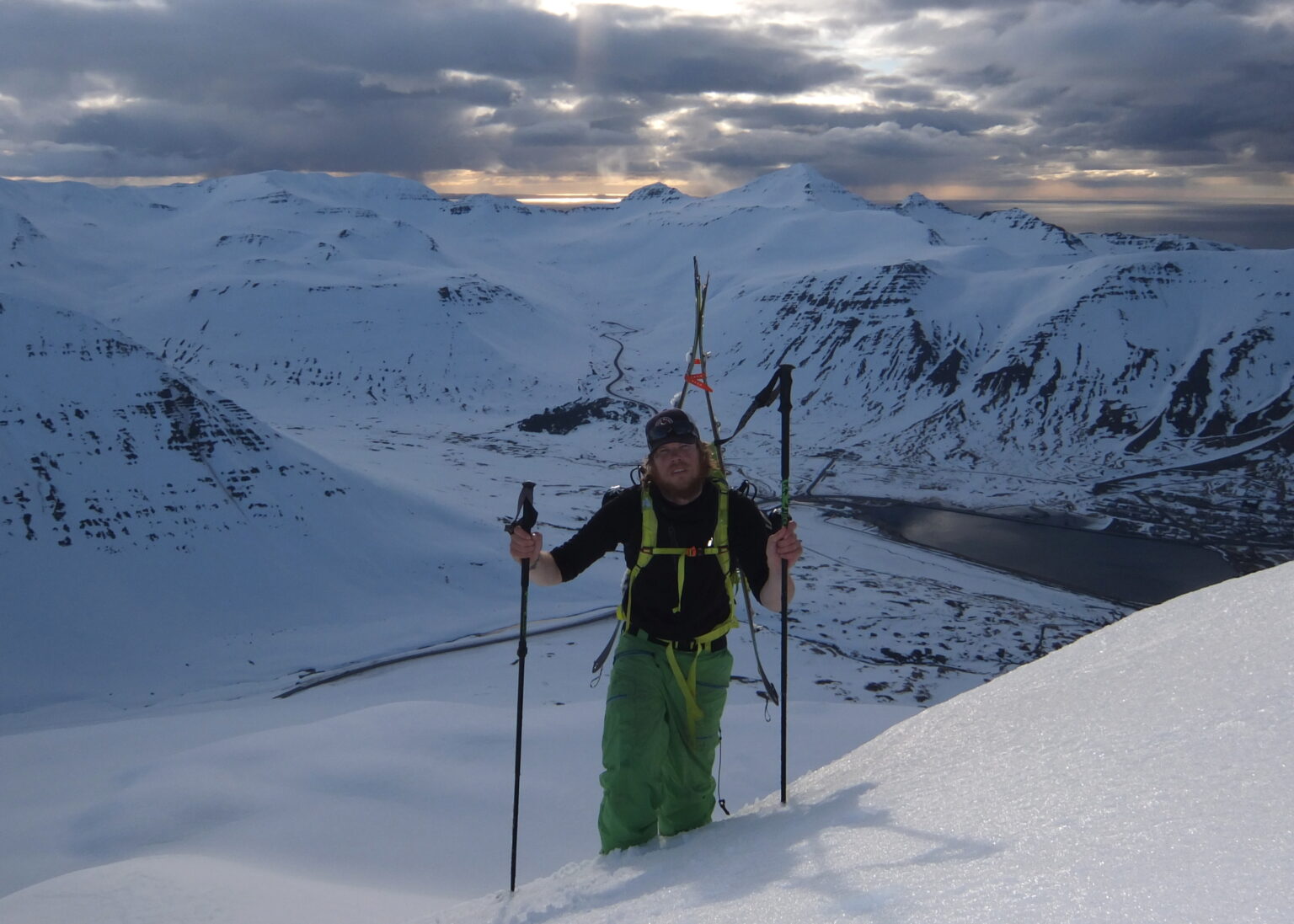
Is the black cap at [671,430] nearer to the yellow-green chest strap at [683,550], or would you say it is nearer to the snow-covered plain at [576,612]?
the yellow-green chest strap at [683,550]

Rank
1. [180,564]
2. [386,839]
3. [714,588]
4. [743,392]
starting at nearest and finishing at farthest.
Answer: [714,588] < [386,839] < [180,564] < [743,392]

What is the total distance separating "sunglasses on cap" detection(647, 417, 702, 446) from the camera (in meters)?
4.93

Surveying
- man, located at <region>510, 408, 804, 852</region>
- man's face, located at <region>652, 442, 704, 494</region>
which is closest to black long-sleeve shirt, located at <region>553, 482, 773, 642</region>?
man, located at <region>510, 408, 804, 852</region>

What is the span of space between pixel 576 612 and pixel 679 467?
2997 centimetres

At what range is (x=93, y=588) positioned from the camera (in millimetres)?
30781

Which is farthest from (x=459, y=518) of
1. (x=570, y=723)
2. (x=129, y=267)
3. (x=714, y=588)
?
(x=129, y=267)

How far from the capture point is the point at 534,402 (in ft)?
301

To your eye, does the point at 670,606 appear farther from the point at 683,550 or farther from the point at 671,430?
the point at 671,430

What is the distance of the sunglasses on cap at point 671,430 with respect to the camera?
16.2 ft

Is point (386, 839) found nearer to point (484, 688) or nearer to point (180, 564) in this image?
point (484, 688)

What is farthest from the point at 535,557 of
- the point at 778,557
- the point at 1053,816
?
the point at 1053,816

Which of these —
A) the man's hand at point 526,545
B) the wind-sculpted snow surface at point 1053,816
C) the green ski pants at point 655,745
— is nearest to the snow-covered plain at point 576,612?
the wind-sculpted snow surface at point 1053,816

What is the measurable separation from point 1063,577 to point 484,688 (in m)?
34.7

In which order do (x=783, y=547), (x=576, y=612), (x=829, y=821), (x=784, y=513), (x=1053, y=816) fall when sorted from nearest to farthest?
(x=1053, y=816)
(x=829, y=821)
(x=783, y=547)
(x=784, y=513)
(x=576, y=612)
